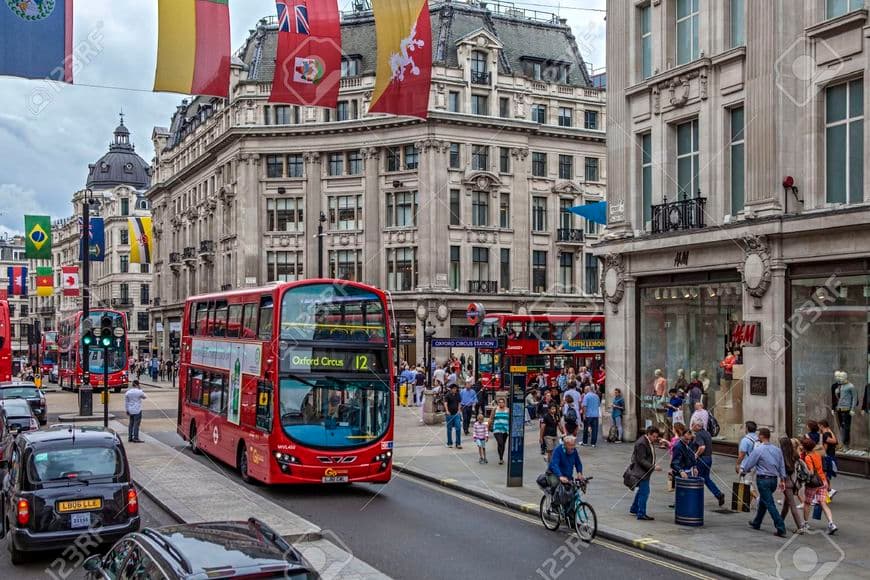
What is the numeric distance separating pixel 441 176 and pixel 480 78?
24.3ft

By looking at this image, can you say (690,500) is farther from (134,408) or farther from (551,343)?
(551,343)

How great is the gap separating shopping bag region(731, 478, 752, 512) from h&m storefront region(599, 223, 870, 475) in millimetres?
4458

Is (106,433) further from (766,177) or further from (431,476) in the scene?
(766,177)

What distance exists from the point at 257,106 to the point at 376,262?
13.9m

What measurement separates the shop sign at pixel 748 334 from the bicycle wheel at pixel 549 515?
8.68m

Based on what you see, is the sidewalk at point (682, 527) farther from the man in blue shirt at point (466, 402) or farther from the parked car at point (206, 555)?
the parked car at point (206, 555)

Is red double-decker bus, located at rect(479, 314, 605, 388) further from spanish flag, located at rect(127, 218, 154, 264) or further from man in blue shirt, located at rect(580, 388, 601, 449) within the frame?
spanish flag, located at rect(127, 218, 154, 264)

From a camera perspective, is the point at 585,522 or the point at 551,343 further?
the point at 551,343

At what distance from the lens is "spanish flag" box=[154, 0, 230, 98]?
17422 mm

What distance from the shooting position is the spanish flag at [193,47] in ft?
57.2

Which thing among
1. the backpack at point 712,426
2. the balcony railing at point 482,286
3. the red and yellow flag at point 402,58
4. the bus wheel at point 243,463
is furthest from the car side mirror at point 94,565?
the balcony railing at point 482,286

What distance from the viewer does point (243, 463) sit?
2017cm

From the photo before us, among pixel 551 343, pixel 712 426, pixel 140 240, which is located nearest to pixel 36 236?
pixel 140 240

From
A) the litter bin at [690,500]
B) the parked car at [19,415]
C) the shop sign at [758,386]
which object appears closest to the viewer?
the litter bin at [690,500]
